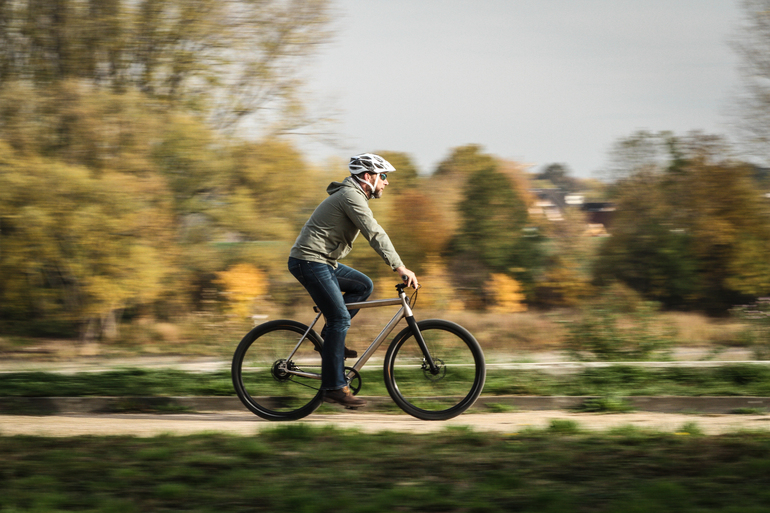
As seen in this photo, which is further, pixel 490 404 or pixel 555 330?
pixel 555 330

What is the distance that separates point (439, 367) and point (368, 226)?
1261 mm

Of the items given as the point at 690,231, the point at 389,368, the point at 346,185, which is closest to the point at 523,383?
the point at 389,368

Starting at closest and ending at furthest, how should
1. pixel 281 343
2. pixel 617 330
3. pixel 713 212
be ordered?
1. pixel 281 343
2. pixel 617 330
3. pixel 713 212

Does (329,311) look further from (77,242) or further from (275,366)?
(77,242)

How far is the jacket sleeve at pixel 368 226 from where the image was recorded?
5.36 m

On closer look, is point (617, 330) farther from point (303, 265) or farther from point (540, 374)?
point (303, 265)

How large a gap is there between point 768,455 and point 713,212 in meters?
10.1

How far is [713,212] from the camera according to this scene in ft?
43.5

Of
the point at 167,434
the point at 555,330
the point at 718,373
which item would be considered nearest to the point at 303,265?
the point at 167,434

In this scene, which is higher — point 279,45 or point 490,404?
point 279,45

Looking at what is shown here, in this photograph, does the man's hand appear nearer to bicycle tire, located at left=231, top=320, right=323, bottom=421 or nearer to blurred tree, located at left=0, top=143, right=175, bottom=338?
bicycle tire, located at left=231, top=320, right=323, bottom=421

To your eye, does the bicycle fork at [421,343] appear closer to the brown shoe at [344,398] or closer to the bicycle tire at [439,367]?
the bicycle tire at [439,367]

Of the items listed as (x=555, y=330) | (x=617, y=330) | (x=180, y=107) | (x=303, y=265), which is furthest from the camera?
(x=180, y=107)

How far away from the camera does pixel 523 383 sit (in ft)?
22.1
